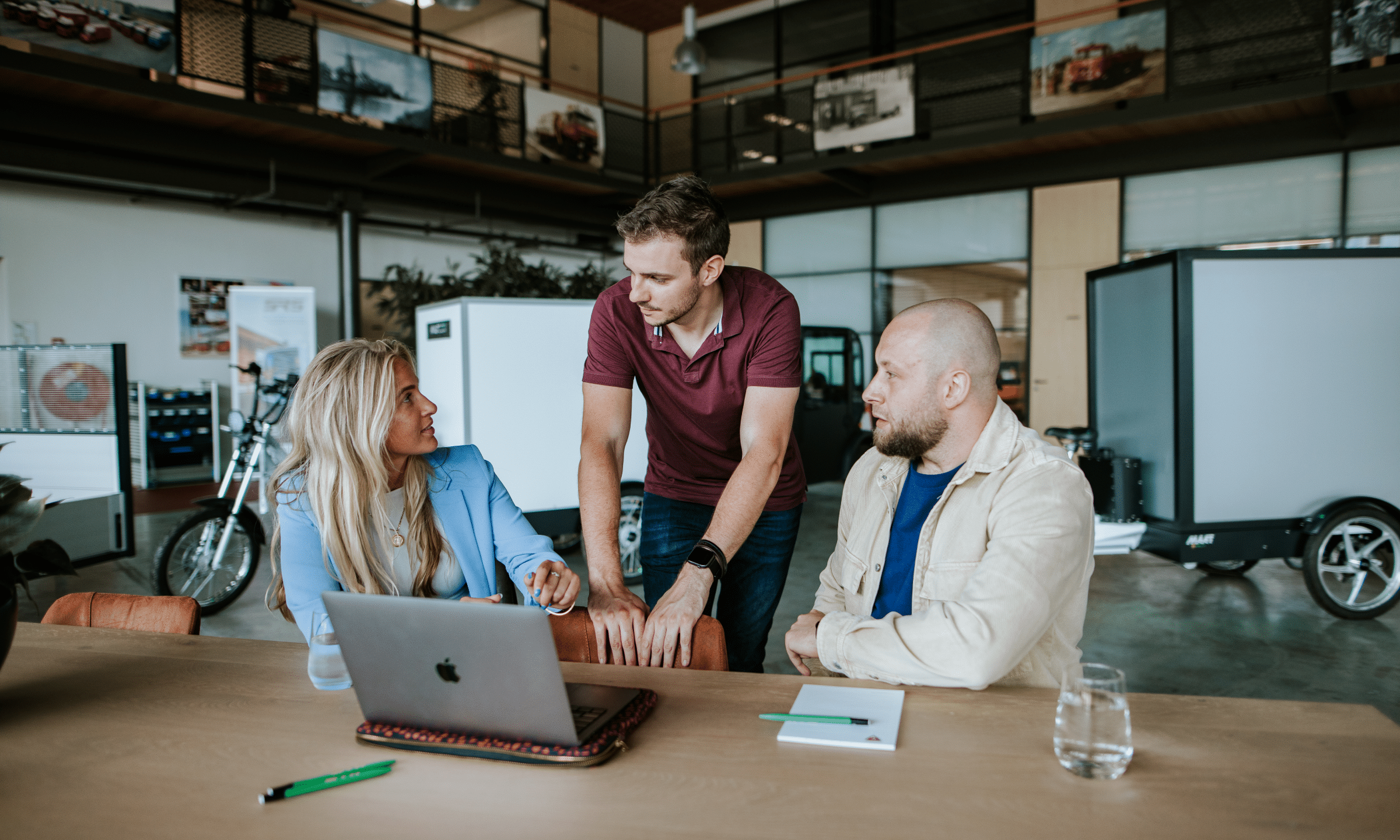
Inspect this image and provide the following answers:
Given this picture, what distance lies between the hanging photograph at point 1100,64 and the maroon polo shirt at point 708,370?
7132 mm

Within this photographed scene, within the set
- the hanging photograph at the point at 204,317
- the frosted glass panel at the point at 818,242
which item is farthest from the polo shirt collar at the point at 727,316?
the hanging photograph at the point at 204,317

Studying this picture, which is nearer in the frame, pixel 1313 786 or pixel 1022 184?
pixel 1313 786

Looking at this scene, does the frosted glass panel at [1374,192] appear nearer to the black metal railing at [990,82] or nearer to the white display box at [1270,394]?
the black metal railing at [990,82]

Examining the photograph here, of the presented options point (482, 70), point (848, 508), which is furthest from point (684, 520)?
point (482, 70)

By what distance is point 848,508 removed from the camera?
1.91 m

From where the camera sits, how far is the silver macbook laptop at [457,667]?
0.92 m

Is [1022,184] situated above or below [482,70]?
below

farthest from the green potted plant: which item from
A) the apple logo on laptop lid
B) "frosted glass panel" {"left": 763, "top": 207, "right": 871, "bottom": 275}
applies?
"frosted glass panel" {"left": 763, "top": 207, "right": 871, "bottom": 275}

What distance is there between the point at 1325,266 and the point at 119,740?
5293 millimetres

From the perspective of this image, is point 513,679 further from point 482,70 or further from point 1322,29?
point 482,70

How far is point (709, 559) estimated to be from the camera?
5.49 feet

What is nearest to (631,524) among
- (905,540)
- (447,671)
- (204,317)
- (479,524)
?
(479,524)

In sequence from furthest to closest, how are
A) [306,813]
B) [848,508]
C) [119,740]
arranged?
[848,508], [119,740], [306,813]

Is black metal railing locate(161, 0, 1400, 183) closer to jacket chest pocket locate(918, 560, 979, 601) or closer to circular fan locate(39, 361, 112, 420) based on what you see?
circular fan locate(39, 361, 112, 420)
